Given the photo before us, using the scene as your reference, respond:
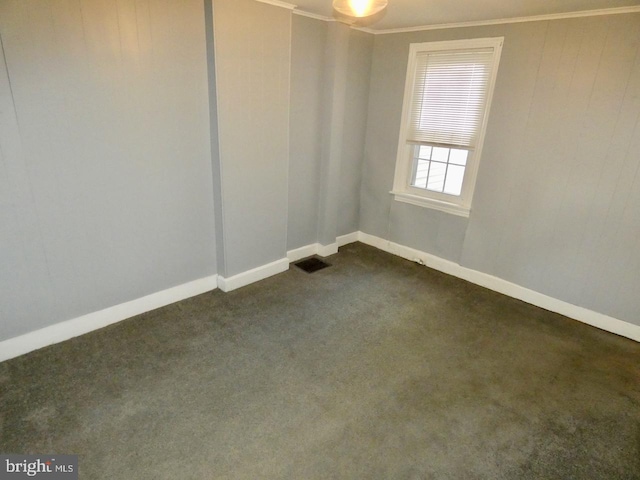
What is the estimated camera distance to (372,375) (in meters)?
2.42

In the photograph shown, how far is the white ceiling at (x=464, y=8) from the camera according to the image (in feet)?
8.34

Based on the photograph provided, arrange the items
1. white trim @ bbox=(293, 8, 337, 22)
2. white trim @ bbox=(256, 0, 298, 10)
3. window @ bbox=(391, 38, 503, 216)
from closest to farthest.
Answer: white trim @ bbox=(256, 0, 298, 10)
white trim @ bbox=(293, 8, 337, 22)
window @ bbox=(391, 38, 503, 216)

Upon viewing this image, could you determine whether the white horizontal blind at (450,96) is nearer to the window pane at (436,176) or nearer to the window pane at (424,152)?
the window pane at (424,152)

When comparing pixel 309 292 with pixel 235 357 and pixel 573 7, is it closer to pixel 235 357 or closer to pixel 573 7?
pixel 235 357

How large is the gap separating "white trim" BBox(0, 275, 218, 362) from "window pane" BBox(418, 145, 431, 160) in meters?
2.48

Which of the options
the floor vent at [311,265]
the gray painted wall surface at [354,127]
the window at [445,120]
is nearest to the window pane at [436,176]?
the window at [445,120]

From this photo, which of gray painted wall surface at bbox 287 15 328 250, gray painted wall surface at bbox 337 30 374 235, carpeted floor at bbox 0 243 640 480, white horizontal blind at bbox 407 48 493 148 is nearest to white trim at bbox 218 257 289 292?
carpeted floor at bbox 0 243 640 480

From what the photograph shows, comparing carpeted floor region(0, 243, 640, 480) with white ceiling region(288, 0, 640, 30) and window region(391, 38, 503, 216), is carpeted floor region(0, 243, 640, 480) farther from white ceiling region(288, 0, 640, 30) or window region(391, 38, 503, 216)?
white ceiling region(288, 0, 640, 30)

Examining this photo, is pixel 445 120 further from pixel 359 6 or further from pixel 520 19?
pixel 359 6

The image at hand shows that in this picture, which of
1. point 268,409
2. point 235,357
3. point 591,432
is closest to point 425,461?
point 268,409

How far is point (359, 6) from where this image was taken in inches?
80.5

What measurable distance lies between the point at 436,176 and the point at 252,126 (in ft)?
6.52

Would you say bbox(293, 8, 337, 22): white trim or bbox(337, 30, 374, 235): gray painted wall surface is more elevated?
bbox(293, 8, 337, 22): white trim

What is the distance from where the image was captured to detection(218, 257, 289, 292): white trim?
132 inches
